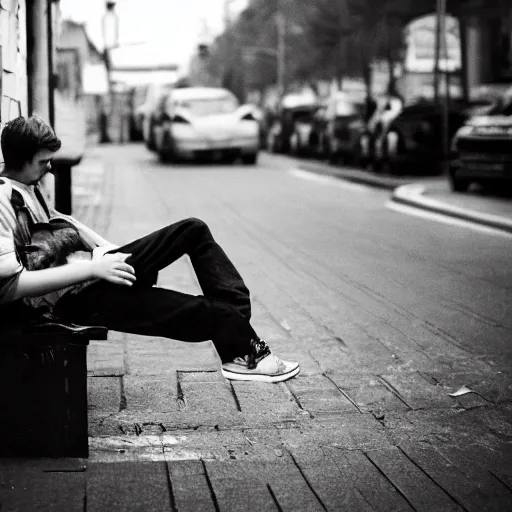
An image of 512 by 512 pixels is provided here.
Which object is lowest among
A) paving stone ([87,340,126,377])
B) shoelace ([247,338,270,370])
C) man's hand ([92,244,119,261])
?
paving stone ([87,340,126,377])

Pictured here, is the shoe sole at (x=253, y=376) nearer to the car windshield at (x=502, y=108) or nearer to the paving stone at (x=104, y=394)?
the paving stone at (x=104, y=394)

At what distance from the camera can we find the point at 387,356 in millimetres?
5777

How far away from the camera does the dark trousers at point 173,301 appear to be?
4176mm

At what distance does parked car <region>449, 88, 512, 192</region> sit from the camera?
1651cm

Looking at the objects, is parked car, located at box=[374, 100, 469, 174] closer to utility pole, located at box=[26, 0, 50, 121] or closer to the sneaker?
utility pole, located at box=[26, 0, 50, 121]

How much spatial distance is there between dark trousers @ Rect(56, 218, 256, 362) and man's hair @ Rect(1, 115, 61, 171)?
515 millimetres

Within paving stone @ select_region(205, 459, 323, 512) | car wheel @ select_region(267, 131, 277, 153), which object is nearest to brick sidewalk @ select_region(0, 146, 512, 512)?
paving stone @ select_region(205, 459, 323, 512)

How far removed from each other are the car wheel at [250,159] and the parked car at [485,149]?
9.80 metres

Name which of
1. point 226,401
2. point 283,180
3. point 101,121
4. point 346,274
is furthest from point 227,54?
point 226,401

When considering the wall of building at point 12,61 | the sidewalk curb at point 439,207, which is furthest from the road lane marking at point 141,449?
the sidewalk curb at point 439,207

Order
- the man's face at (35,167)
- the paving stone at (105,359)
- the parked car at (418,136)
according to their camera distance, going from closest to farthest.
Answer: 1. the man's face at (35,167)
2. the paving stone at (105,359)
3. the parked car at (418,136)

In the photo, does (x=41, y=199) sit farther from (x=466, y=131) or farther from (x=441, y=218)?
(x=466, y=131)

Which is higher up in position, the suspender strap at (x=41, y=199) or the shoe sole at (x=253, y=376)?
the suspender strap at (x=41, y=199)

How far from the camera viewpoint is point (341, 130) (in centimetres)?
2791
